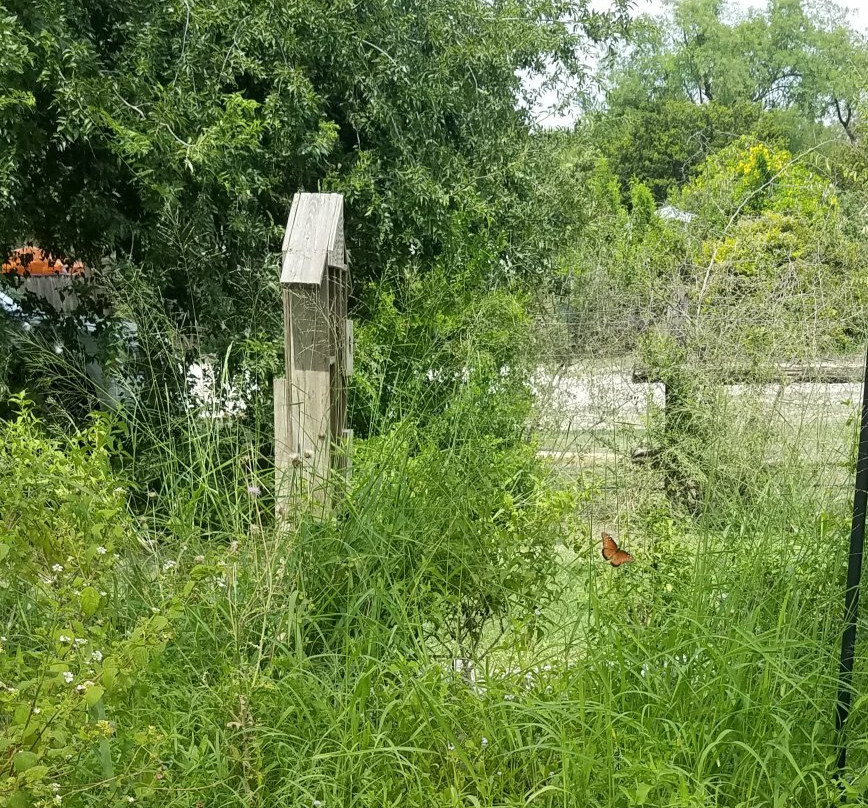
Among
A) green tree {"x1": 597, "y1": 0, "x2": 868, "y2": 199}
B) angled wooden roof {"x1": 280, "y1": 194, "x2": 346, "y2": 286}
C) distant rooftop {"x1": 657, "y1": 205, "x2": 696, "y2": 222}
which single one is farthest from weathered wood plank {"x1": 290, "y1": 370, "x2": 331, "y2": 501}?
green tree {"x1": 597, "y1": 0, "x2": 868, "y2": 199}

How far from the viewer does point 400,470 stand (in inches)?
114

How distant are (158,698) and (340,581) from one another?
22.2 inches

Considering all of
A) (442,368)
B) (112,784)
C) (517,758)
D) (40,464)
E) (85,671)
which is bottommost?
(517,758)

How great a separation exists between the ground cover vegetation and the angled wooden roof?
383 mm

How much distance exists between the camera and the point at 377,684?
7.95 ft

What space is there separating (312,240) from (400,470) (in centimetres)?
92

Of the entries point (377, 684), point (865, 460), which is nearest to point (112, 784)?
point (377, 684)

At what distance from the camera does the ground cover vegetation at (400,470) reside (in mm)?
2148

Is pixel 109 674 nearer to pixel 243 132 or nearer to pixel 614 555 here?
pixel 614 555

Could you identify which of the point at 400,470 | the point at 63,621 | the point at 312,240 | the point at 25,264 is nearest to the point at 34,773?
the point at 63,621

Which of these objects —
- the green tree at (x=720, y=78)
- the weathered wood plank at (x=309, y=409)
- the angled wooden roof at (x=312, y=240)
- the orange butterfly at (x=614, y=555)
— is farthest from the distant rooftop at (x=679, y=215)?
the green tree at (x=720, y=78)

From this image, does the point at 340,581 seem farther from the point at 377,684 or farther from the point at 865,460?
the point at 865,460

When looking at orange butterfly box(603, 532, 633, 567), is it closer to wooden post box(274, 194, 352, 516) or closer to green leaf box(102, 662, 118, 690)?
wooden post box(274, 194, 352, 516)

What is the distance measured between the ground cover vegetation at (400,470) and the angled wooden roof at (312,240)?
383 millimetres
